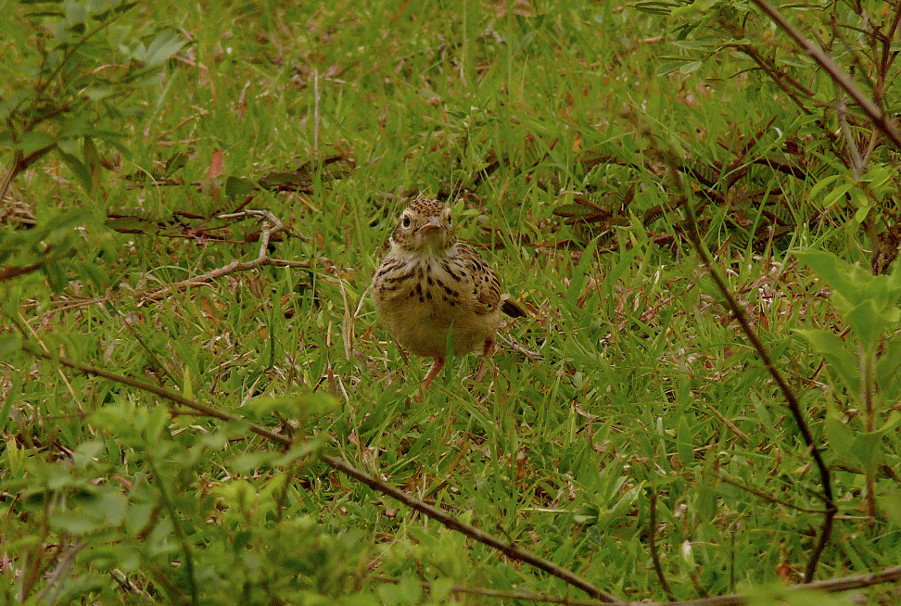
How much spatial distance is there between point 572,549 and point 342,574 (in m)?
1.37

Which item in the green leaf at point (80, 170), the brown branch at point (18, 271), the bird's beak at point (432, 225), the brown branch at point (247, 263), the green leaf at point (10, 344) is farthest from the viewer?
the brown branch at point (247, 263)

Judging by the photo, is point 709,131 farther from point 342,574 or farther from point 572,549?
point 342,574

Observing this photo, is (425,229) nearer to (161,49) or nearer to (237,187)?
(237,187)

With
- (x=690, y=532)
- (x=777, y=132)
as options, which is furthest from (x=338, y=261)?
(x=690, y=532)

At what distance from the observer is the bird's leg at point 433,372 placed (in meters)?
5.09

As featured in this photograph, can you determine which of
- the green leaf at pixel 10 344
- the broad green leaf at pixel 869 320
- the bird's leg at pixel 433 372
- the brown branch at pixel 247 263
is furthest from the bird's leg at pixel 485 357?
the green leaf at pixel 10 344

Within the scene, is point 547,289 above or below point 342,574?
below

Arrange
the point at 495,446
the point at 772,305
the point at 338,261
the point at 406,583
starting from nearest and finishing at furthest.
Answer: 1. the point at 406,583
2. the point at 495,446
3. the point at 772,305
4. the point at 338,261

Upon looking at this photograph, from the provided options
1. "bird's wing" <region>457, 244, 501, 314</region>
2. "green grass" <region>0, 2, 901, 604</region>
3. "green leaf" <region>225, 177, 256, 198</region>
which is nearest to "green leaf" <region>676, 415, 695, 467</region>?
"green grass" <region>0, 2, 901, 604</region>

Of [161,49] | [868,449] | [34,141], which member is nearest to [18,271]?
[34,141]

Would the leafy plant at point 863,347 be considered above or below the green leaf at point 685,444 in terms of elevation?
above

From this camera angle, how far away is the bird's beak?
5.20 meters

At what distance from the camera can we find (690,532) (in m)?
3.69

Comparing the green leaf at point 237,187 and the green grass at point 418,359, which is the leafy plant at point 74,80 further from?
the green leaf at point 237,187
